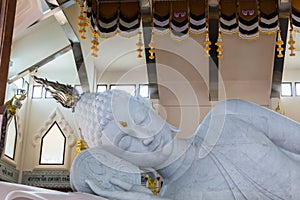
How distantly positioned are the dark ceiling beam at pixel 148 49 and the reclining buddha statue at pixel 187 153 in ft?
15.4

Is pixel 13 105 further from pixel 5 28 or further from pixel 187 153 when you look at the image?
pixel 187 153

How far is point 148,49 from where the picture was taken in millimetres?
5844

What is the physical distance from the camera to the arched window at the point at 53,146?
7254mm

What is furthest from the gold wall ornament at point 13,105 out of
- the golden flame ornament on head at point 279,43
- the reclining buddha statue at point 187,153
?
the reclining buddha statue at point 187,153

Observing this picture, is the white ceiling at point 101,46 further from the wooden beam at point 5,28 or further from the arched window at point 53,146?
the wooden beam at point 5,28

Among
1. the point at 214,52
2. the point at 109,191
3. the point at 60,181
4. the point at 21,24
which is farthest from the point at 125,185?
the point at 60,181

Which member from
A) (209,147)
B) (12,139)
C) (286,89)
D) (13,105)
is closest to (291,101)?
(286,89)

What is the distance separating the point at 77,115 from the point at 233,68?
5897 millimetres

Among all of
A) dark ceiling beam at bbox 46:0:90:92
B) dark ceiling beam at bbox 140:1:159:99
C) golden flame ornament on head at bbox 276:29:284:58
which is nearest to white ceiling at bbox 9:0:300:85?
dark ceiling beam at bbox 46:0:90:92

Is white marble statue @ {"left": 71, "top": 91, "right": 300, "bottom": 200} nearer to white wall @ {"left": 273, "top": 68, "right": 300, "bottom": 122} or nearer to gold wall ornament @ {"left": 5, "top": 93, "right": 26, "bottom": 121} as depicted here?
gold wall ornament @ {"left": 5, "top": 93, "right": 26, "bottom": 121}

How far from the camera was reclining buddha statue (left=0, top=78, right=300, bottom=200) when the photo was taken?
0.77m

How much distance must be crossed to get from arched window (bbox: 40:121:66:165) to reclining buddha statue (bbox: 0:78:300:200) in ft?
21.6

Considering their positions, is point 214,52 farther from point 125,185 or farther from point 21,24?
point 125,185

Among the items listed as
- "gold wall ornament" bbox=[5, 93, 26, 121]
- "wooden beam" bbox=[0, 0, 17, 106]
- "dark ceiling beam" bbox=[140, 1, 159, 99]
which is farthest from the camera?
"dark ceiling beam" bbox=[140, 1, 159, 99]
